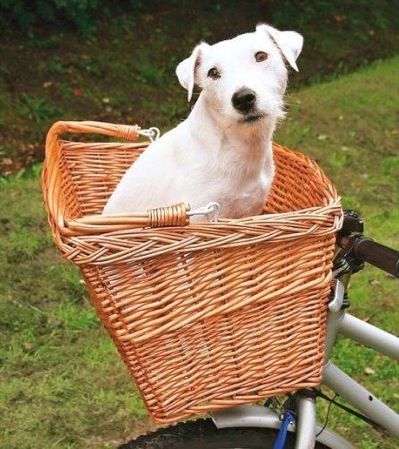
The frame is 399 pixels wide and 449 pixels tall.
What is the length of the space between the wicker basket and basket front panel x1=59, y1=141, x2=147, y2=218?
742mm

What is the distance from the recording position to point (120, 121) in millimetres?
7832

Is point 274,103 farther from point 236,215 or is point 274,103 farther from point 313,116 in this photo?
point 313,116

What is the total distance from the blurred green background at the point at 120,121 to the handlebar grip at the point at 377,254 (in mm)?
1029

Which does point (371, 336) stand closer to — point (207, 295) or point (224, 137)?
point (207, 295)

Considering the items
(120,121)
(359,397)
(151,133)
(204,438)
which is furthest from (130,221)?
(120,121)

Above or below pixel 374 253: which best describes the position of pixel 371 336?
below

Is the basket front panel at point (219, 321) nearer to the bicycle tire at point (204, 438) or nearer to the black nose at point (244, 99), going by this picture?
the bicycle tire at point (204, 438)

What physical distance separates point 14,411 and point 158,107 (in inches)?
195

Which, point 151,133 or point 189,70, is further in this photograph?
point 151,133

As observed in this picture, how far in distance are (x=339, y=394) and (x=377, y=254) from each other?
45 centimetres

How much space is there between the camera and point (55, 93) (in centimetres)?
784

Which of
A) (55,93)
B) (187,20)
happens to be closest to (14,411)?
(55,93)

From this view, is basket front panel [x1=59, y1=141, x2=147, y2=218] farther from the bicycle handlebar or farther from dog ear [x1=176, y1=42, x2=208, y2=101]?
the bicycle handlebar

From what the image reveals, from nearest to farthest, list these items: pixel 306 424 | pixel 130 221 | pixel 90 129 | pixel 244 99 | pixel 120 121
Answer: pixel 130 221 → pixel 306 424 → pixel 244 99 → pixel 90 129 → pixel 120 121
